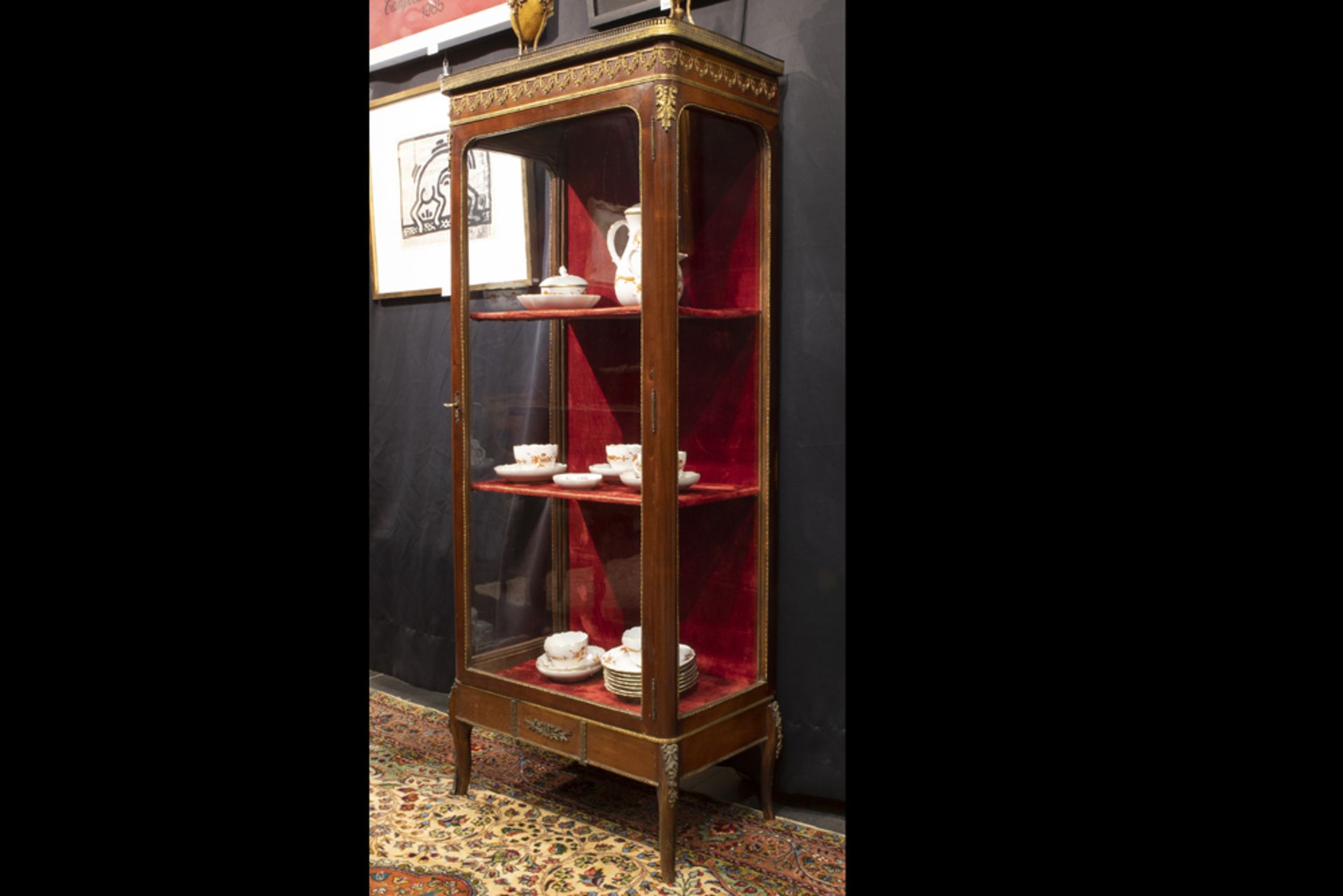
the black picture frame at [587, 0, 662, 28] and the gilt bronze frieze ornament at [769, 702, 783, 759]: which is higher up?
the black picture frame at [587, 0, 662, 28]

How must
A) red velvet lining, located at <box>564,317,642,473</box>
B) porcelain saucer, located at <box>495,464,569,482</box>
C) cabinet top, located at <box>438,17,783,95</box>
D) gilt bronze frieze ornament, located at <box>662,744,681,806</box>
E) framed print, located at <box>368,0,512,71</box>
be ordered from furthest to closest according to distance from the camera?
framed print, located at <box>368,0,512,71</box>
porcelain saucer, located at <box>495,464,569,482</box>
red velvet lining, located at <box>564,317,642,473</box>
gilt bronze frieze ornament, located at <box>662,744,681,806</box>
cabinet top, located at <box>438,17,783,95</box>

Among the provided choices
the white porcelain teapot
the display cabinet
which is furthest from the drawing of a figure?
the white porcelain teapot

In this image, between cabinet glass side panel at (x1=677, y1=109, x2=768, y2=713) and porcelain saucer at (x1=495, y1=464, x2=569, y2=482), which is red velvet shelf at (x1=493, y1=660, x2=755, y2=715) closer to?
cabinet glass side panel at (x1=677, y1=109, x2=768, y2=713)

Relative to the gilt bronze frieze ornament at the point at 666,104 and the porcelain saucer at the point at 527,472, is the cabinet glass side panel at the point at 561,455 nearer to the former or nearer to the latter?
the porcelain saucer at the point at 527,472

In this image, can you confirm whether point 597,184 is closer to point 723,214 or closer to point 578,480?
point 723,214

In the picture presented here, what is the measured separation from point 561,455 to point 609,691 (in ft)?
2.02

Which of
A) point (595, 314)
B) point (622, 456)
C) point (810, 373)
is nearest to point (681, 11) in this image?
point (595, 314)

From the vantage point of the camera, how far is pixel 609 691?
8.01 ft

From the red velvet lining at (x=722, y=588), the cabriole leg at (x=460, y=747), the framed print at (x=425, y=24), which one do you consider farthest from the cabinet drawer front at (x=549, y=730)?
the framed print at (x=425, y=24)

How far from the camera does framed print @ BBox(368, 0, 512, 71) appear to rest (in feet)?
10.3

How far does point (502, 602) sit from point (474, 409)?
1.72 ft
